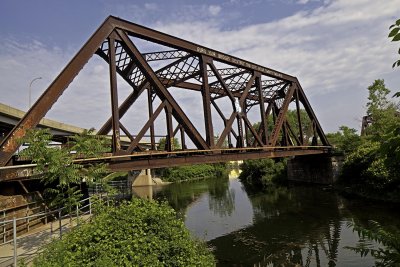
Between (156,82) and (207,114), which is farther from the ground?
(156,82)

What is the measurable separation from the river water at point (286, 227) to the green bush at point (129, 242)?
2809 mm

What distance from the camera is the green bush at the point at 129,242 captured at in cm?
693

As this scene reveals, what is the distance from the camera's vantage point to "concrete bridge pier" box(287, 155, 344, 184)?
40906 millimetres

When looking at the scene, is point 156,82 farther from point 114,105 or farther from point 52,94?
point 52,94

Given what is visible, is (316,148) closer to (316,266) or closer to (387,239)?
(316,266)

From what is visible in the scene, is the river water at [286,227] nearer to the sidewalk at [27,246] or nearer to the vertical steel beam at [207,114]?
the sidewalk at [27,246]

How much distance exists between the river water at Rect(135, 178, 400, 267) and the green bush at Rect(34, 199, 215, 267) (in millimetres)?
2809

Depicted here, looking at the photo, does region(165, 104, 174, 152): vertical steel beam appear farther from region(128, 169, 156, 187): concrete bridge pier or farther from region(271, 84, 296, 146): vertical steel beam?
region(128, 169, 156, 187): concrete bridge pier

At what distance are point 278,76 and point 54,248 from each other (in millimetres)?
30141

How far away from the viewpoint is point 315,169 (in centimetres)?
4534

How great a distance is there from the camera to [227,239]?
758 inches

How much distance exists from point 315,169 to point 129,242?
41.9m

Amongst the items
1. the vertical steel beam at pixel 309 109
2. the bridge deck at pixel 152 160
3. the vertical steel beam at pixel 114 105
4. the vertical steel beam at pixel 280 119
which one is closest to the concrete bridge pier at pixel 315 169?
the vertical steel beam at pixel 309 109

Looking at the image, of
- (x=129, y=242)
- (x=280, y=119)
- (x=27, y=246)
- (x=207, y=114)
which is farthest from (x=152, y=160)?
(x=280, y=119)
